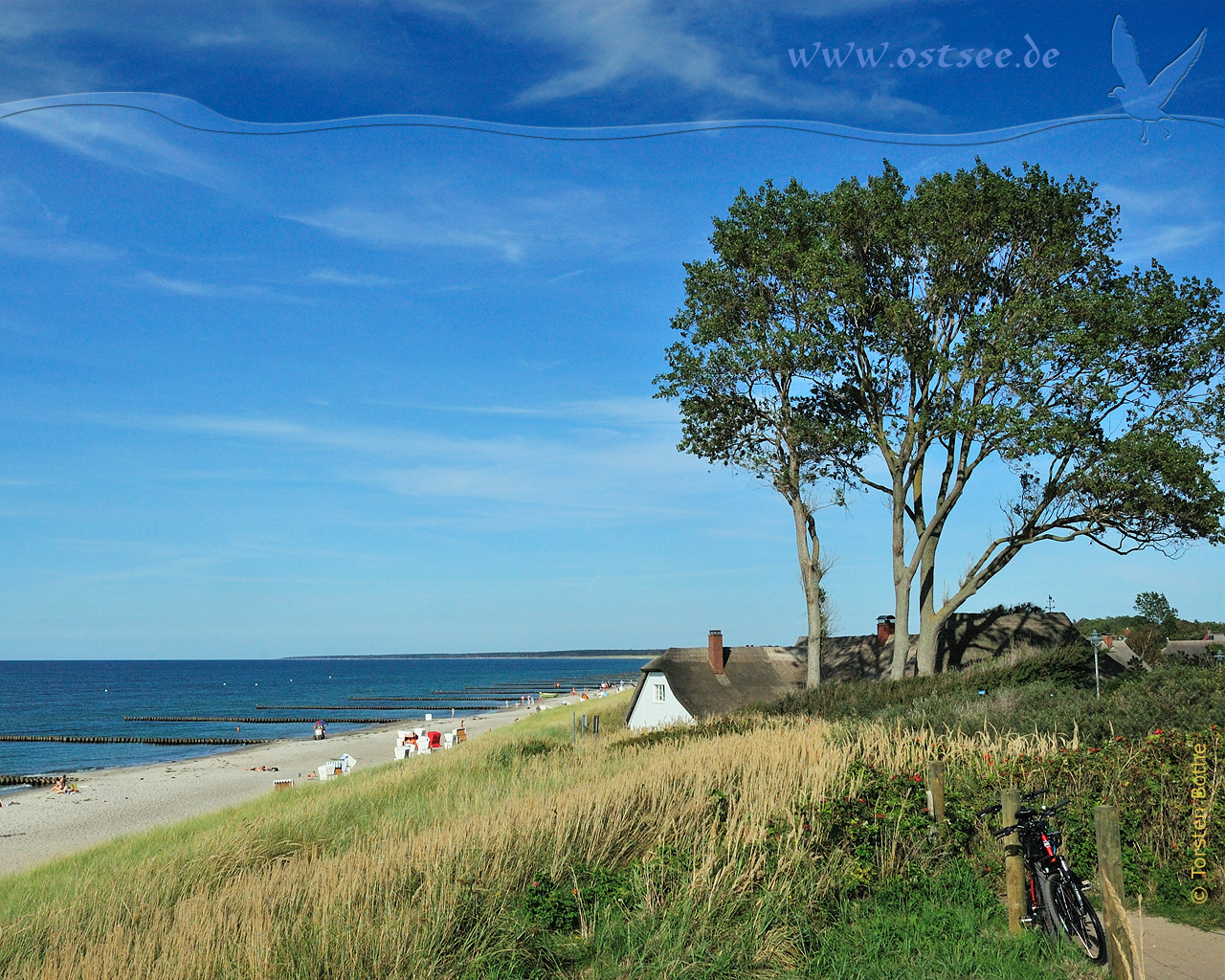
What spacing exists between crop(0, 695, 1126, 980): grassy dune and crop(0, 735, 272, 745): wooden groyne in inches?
2458

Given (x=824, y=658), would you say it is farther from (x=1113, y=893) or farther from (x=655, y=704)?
(x=1113, y=893)

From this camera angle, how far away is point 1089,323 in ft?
76.5

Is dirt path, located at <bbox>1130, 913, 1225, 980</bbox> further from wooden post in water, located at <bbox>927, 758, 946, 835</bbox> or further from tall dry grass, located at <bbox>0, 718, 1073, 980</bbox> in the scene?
tall dry grass, located at <bbox>0, 718, 1073, 980</bbox>

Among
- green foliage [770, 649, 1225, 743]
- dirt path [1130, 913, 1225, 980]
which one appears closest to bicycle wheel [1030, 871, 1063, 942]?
dirt path [1130, 913, 1225, 980]

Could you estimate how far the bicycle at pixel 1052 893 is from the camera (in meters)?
6.79

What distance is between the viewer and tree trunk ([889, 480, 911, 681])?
80.0ft

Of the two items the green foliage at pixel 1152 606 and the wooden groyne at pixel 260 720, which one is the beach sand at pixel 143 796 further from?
the green foliage at pixel 1152 606

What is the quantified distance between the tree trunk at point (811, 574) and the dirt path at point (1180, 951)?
18.6m

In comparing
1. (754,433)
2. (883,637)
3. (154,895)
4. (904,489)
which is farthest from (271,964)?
(883,637)

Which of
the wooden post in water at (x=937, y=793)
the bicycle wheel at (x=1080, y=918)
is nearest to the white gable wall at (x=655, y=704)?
the wooden post in water at (x=937, y=793)

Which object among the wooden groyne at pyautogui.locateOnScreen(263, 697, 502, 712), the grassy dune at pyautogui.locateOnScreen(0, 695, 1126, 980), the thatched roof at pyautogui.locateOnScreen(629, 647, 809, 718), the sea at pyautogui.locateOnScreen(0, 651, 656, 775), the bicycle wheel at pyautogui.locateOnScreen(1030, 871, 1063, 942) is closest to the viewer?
the grassy dune at pyautogui.locateOnScreen(0, 695, 1126, 980)

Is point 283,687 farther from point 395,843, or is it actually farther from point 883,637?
point 395,843

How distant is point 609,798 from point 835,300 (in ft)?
60.2

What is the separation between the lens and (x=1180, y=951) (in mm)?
7223
